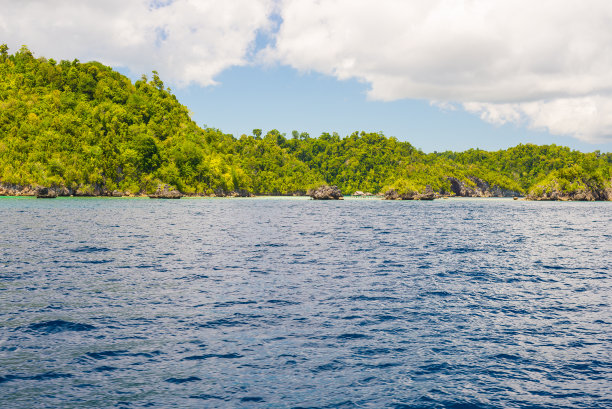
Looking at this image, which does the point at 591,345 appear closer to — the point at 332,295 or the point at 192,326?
the point at 332,295

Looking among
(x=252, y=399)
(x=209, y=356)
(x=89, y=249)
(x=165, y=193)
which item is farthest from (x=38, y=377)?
(x=165, y=193)

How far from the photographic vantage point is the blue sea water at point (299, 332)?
35.6 ft

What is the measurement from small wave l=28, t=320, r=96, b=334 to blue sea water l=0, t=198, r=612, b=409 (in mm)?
96

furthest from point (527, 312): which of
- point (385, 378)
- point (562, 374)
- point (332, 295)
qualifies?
point (385, 378)

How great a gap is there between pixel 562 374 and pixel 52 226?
54688 mm

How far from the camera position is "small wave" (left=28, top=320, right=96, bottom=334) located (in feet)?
49.6

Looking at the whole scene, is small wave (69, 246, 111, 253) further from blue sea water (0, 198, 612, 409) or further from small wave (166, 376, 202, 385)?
small wave (166, 376, 202, 385)

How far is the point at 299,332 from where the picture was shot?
15336mm

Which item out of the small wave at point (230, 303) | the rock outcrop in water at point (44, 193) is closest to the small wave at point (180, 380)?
the small wave at point (230, 303)

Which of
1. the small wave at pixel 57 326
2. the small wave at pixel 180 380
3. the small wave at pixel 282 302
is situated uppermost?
the small wave at pixel 282 302

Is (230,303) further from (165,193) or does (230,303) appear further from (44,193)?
(165,193)

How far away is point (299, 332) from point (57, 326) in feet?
27.7

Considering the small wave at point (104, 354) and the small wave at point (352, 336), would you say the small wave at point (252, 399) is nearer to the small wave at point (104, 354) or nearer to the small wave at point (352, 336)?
the small wave at point (104, 354)

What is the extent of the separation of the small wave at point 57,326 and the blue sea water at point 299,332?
0.32ft
